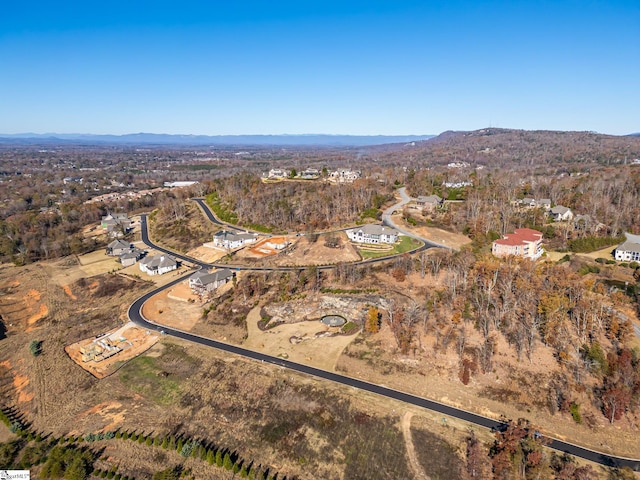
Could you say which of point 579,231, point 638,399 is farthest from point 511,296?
point 579,231

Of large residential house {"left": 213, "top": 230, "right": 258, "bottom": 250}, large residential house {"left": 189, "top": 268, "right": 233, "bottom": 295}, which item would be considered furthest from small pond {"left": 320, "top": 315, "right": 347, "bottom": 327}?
large residential house {"left": 213, "top": 230, "right": 258, "bottom": 250}

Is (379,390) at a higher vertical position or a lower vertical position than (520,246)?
lower

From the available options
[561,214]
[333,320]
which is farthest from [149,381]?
[561,214]

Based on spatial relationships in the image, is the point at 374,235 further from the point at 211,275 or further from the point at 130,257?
the point at 130,257

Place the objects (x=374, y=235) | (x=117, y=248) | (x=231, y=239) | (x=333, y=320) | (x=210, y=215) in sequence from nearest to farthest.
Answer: (x=333, y=320) → (x=374, y=235) → (x=231, y=239) → (x=117, y=248) → (x=210, y=215)

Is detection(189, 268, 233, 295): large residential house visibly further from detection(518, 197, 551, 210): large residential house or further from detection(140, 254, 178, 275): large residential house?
detection(518, 197, 551, 210): large residential house
